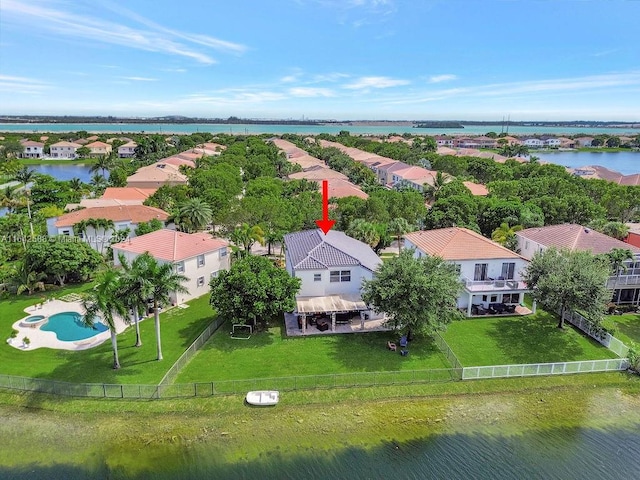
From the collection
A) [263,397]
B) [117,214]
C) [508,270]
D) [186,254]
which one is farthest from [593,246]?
[117,214]

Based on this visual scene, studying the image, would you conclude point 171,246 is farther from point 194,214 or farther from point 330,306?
point 330,306

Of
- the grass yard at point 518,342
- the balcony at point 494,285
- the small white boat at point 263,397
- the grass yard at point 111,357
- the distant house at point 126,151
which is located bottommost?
the small white boat at point 263,397

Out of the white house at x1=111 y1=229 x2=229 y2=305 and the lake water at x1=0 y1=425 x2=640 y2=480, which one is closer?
the lake water at x1=0 y1=425 x2=640 y2=480

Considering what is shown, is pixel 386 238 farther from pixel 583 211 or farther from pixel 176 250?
pixel 583 211

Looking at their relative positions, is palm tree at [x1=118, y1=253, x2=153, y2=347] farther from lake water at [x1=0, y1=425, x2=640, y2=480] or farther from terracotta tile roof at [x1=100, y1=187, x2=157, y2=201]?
terracotta tile roof at [x1=100, y1=187, x2=157, y2=201]

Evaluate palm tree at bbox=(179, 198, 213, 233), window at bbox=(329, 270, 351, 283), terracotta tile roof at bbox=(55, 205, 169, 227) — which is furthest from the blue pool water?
terracotta tile roof at bbox=(55, 205, 169, 227)

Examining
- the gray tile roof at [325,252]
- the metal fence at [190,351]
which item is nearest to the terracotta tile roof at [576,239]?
the gray tile roof at [325,252]

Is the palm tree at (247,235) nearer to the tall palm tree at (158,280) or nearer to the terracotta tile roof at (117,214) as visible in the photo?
the terracotta tile roof at (117,214)
